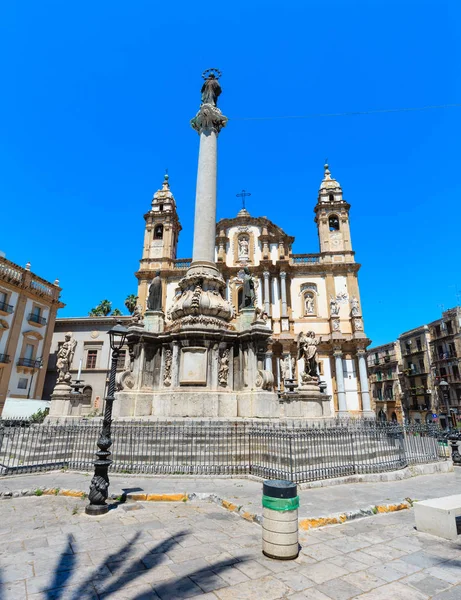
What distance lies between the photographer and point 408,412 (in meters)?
48.1

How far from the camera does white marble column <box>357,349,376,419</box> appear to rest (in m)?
29.7

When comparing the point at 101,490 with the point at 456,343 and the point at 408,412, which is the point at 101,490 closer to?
the point at 456,343

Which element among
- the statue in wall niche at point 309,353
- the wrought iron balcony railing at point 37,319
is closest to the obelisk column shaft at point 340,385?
the statue in wall niche at point 309,353

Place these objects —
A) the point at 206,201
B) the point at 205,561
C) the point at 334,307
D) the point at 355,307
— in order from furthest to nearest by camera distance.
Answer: the point at 334,307 < the point at 355,307 < the point at 206,201 < the point at 205,561

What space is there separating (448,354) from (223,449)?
42298mm

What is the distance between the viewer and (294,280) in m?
35.7

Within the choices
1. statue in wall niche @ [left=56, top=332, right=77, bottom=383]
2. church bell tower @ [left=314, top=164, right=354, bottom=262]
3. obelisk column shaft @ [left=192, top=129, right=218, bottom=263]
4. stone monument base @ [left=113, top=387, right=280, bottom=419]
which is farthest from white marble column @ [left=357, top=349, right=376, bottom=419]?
statue in wall niche @ [left=56, top=332, right=77, bottom=383]

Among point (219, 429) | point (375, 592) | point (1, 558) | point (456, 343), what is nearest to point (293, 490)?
point (375, 592)

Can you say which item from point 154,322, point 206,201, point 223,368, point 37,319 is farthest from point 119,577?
point 37,319

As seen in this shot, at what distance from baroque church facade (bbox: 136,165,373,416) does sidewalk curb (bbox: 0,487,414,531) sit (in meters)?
24.6

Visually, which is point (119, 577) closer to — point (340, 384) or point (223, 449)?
point (223, 449)

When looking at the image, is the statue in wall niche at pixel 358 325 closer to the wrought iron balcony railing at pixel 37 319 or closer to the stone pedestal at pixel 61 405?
the stone pedestal at pixel 61 405

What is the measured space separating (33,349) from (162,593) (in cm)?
3229

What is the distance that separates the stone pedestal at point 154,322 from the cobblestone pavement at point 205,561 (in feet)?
24.9
